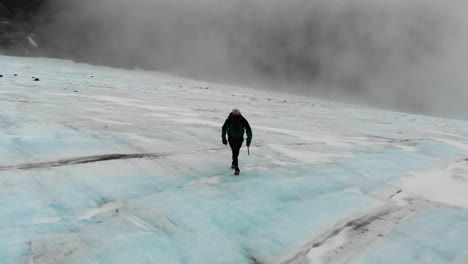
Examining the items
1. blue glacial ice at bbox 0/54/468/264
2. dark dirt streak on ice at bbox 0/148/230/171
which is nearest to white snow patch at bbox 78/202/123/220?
blue glacial ice at bbox 0/54/468/264

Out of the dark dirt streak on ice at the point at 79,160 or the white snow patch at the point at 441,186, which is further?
the white snow patch at the point at 441,186

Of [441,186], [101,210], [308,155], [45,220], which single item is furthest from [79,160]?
[441,186]

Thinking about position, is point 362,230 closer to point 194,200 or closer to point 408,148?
point 194,200

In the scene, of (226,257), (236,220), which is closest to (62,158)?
(236,220)

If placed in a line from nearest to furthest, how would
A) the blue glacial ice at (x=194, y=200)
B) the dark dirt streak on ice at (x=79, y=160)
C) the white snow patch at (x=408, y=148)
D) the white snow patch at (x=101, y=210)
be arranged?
1. the blue glacial ice at (x=194, y=200)
2. the white snow patch at (x=101, y=210)
3. the dark dirt streak on ice at (x=79, y=160)
4. the white snow patch at (x=408, y=148)

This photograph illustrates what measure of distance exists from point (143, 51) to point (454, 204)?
156 meters

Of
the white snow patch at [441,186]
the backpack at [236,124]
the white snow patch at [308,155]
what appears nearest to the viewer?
the backpack at [236,124]

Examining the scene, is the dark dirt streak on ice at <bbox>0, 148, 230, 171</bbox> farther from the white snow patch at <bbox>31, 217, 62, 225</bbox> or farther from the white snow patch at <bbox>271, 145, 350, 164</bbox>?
the white snow patch at <bbox>271, 145, 350, 164</bbox>

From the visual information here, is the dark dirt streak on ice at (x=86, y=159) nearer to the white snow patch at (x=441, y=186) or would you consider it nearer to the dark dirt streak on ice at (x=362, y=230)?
the dark dirt streak on ice at (x=362, y=230)

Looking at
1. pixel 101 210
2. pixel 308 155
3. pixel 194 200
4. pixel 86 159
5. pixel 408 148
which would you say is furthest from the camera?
pixel 408 148

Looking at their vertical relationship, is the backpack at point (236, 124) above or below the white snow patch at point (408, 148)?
above

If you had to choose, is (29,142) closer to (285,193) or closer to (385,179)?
(285,193)

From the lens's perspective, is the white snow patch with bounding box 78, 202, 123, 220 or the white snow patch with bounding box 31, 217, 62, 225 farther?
the white snow patch with bounding box 78, 202, 123, 220

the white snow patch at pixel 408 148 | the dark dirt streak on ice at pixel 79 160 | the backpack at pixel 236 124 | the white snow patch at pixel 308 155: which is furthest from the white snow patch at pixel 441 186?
the dark dirt streak on ice at pixel 79 160
